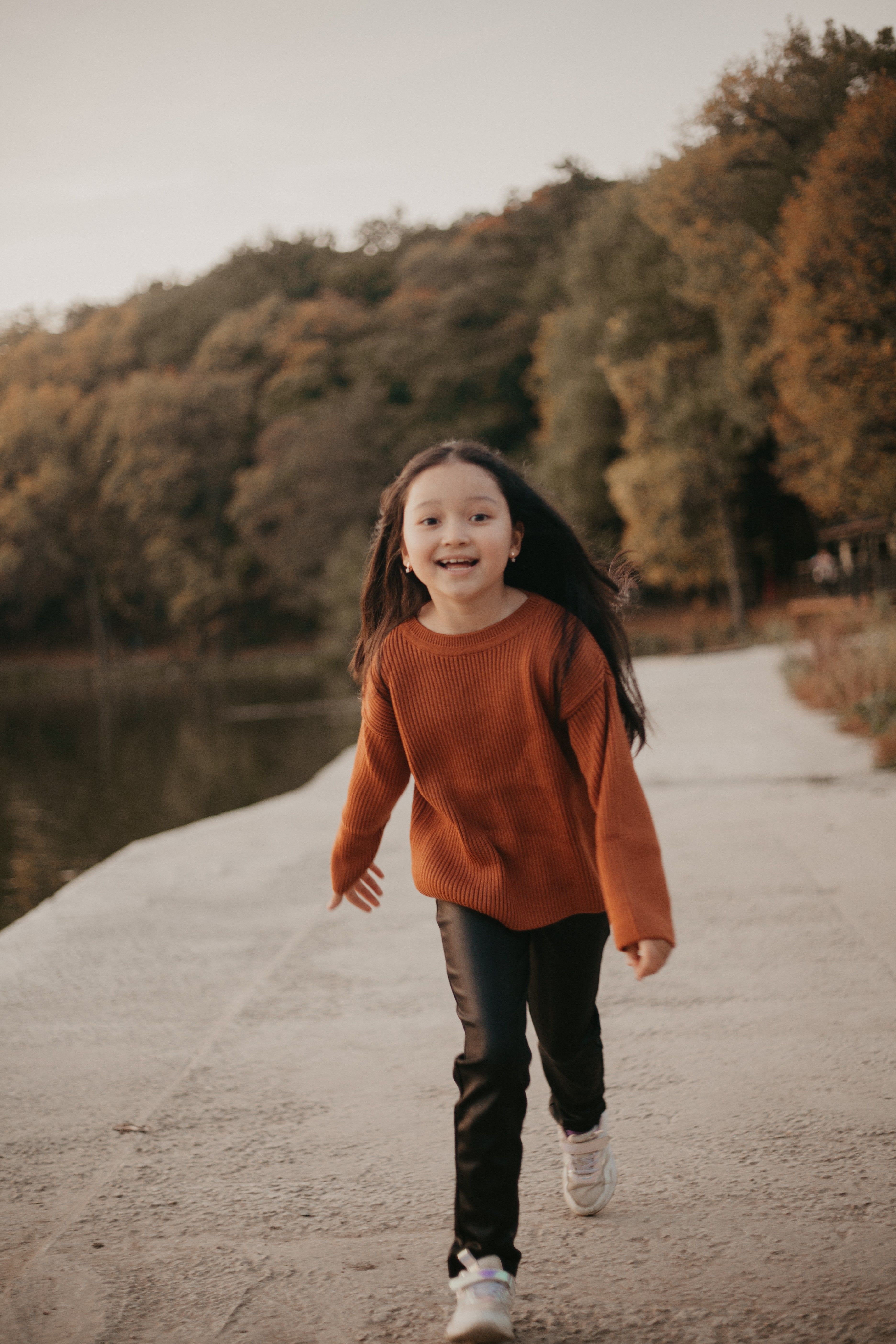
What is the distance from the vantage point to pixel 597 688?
2.03 meters

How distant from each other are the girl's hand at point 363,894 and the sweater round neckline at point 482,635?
477mm

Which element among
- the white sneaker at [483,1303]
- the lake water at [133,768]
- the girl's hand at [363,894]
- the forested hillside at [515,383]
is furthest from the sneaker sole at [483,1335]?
the forested hillside at [515,383]

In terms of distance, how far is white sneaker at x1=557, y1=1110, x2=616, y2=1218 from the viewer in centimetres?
→ 217

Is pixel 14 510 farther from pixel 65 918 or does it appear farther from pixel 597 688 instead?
pixel 597 688

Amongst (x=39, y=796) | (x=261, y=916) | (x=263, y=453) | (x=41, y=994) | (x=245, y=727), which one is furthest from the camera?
(x=263, y=453)

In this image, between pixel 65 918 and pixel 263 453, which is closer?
pixel 65 918

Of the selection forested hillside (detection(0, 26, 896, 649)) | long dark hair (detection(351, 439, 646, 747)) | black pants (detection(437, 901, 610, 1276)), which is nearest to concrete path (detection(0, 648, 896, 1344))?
black pants (detection(437, 901, 610, 1276))

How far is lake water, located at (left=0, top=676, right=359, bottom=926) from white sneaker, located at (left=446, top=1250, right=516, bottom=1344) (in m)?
5.47

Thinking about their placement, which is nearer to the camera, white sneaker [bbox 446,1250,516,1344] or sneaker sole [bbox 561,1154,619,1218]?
white sneaker [bbox 446,1250,516,1344]

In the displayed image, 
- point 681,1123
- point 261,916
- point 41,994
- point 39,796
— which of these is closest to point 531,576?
point 681,1123

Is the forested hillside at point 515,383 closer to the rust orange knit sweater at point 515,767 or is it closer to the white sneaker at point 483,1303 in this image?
the rust orange knit sweater at point 515,767

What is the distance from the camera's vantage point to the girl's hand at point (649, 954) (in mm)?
1865

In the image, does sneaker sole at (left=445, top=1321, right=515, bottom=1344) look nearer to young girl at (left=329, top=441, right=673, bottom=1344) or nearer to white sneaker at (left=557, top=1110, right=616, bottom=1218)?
young girl at (left=329, top=441, right=673, bottom=1344)

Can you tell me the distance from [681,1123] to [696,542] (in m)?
31.7
